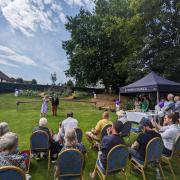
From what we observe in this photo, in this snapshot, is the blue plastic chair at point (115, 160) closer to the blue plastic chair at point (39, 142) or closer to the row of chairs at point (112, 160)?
the row of chairs at point (112, 160)

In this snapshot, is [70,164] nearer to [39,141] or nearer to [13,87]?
[39,141]

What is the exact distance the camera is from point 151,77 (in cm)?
1167

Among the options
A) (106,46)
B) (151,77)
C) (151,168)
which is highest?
(106,46)

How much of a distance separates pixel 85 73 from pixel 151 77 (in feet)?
75.8

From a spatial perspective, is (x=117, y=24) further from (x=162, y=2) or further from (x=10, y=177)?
(x=10, y=177)

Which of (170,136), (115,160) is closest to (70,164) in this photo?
(115,160)

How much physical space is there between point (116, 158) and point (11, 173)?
6.51 feet

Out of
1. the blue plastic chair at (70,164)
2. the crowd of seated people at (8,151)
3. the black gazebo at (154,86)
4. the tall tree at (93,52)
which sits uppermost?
the tall tree at (93,52)

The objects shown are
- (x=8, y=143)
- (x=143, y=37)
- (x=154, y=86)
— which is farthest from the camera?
(x=143, y=37)

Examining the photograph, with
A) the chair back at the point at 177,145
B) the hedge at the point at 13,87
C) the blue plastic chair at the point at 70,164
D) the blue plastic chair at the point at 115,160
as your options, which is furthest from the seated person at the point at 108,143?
the hedge at the point at 13,87

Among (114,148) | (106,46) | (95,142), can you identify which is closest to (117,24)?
(106,46)

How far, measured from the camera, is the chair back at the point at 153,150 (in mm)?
4711

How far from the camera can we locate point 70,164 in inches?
162

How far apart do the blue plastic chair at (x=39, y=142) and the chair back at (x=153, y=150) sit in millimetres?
2278
